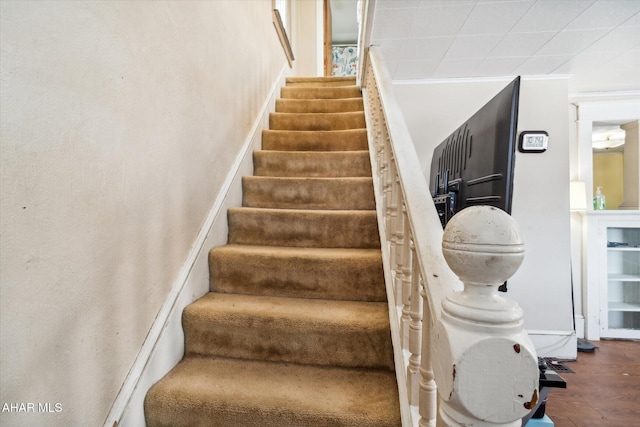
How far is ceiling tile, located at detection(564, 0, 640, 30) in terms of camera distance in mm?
1624

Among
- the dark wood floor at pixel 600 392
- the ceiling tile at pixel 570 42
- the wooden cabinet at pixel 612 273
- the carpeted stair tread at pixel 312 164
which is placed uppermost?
the ceiling tile at pixel 570 42

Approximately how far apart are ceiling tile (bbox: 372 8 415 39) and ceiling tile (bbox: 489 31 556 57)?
74 cm

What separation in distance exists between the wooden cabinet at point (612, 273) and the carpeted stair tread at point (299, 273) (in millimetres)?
2711

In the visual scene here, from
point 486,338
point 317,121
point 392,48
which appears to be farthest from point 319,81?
point 486,338

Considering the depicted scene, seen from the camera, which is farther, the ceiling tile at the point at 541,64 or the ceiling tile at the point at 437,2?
the ceiling tile at the point at 541,64

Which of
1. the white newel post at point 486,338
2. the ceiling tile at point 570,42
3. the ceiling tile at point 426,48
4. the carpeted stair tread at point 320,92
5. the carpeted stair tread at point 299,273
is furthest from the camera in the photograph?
the carpeted stair tread at point 320,92

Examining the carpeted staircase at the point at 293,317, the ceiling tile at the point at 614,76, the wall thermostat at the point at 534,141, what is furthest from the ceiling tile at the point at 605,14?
the carpeted staircase at the point at 293,317

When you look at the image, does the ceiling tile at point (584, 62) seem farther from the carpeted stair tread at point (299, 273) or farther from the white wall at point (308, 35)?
the white wall at point (308, 35)

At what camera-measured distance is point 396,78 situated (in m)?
2.67

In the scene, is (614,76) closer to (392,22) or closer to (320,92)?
(392,22)

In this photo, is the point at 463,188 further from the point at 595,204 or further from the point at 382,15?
the point at 595,204

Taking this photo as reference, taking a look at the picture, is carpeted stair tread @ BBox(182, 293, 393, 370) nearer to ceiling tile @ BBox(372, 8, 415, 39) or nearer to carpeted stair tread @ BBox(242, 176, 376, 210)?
carpeted stair tread @ BBox(242, 176, 376, 210)

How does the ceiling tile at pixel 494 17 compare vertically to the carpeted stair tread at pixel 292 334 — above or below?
above

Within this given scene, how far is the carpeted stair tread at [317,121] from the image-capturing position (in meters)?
2.39
